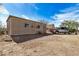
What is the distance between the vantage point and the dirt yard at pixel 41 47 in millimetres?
2793

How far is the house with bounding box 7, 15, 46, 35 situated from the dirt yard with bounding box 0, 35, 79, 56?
133 millimetres

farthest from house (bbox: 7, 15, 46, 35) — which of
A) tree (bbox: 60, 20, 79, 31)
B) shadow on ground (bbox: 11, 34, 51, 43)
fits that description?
tree (bbox: 60, 20, 79, 31)

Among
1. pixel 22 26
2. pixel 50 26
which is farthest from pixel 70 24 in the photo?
pixel 22 26

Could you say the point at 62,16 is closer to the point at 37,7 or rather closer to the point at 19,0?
the point at 37,7

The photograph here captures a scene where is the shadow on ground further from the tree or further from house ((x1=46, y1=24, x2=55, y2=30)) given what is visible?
the tree

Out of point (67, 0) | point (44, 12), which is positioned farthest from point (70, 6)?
point (44, 12)

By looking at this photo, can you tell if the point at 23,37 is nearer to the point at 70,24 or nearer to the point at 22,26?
the point at 22,26

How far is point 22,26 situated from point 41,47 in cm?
47

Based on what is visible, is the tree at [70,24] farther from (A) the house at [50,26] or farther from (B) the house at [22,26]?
(B) the house at [22,26]

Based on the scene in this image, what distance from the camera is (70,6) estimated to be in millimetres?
2816

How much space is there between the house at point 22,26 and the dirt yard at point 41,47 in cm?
13

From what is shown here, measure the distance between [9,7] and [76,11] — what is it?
111cm

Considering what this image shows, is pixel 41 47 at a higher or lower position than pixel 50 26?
lower

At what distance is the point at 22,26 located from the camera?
284 centimetres
